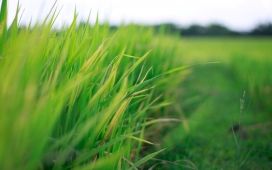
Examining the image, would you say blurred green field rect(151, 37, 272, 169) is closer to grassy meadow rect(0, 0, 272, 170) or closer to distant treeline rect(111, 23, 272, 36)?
grassy meadow rect(0, 0, 272, 170)

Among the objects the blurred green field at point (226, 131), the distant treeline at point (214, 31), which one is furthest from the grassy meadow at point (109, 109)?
the distant treeline at point (214, 31)

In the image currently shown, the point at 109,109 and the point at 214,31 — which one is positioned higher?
the point at 214,31

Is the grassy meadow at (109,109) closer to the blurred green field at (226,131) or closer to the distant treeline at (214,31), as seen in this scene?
the blurred green field at (226,131)

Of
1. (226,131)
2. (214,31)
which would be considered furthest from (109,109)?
(214,31)

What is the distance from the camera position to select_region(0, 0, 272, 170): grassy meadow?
1.71ft

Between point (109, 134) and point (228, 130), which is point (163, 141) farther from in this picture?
point (109, 134)

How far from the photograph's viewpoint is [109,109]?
0.61 meters

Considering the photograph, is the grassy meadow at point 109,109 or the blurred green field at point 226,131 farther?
the blurred green field at point 226,131

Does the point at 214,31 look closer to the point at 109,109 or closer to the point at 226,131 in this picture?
the point at 226,131

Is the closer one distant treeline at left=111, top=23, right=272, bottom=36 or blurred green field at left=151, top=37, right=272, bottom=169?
blurred green field at left=151, top=37, right=272, bottom=169

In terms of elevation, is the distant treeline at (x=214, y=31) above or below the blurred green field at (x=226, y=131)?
above

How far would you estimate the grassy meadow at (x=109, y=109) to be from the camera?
1.71 ft

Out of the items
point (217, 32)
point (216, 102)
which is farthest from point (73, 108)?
point (217, 32)

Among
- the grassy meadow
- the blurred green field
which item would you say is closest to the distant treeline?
the grassy meadow
